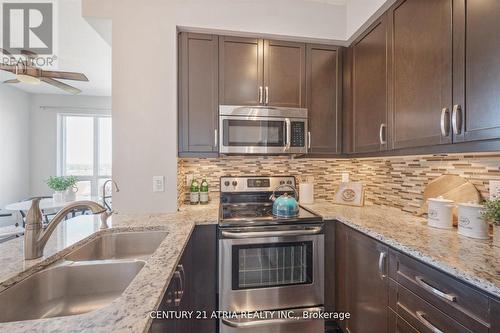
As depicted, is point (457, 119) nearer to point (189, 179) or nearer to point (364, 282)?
point (364, 282)

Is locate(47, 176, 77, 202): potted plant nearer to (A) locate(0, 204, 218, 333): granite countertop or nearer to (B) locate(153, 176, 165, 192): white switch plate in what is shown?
(A) locate(0, 204, 218, 333): granite countertop

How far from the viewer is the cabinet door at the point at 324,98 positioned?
6.77 feet

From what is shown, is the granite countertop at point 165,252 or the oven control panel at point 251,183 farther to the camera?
the oven control panel at point 251,183

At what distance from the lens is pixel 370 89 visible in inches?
70.8

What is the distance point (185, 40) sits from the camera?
1.90 m

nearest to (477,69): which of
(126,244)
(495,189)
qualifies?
(495,189)

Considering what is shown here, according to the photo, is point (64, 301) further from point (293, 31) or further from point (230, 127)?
point (293, 31)

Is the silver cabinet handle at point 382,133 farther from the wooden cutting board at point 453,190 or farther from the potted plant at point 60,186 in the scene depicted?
the potted plant at point 60,186

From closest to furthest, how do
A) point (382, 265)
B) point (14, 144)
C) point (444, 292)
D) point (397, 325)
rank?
1. point (444, 292)
2. point (397, 325)
3. point (382, 265)
4. point (14, 144)

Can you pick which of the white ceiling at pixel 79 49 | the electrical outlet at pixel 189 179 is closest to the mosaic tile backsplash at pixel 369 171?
the electrical outlet at pixel 189 179

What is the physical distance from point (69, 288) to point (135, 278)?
46cm

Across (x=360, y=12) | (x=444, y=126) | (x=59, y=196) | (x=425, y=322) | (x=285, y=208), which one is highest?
(x=360, y=12)

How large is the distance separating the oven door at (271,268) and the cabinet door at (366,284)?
21cm

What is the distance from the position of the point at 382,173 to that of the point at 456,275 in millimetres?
1401
